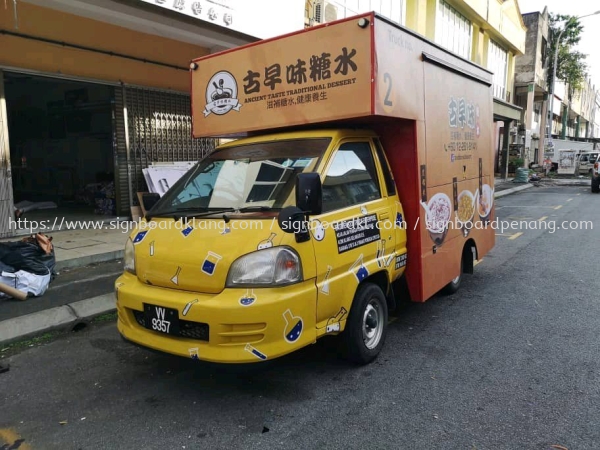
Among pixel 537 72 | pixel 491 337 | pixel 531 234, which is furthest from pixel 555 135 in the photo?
pixel 491 337

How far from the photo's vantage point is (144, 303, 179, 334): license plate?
3105 millimetres

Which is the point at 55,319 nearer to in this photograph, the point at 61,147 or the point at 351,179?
the point at 351,179

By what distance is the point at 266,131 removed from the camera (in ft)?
14.8

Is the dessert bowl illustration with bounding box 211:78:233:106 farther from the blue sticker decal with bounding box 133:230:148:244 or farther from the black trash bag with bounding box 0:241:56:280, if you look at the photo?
the black trash bag with bounding box 0:241:56:280

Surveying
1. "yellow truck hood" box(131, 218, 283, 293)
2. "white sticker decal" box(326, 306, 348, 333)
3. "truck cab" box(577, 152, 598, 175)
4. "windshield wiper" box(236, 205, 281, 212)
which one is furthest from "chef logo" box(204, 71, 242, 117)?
"truck cab" box(577, 152, 598, 175)

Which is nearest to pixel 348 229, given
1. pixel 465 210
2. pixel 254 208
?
pixel 254 208

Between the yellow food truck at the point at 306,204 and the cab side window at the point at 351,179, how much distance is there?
2 centimetres

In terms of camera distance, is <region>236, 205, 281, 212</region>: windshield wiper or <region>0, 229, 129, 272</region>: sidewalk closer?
<region>236, 205, 281, 212</region>: windshield wiper

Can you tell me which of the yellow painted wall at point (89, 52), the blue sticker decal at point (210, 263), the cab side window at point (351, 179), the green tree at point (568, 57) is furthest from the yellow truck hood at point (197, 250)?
the green tree at point (568, 57)

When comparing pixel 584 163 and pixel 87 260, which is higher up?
pixel 584 163

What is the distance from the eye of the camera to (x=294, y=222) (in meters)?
3.10

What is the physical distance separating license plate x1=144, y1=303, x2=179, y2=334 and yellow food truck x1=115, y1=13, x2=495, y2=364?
0.06ft

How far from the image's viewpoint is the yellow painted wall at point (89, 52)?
8039mm

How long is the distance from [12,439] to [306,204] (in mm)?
2464
